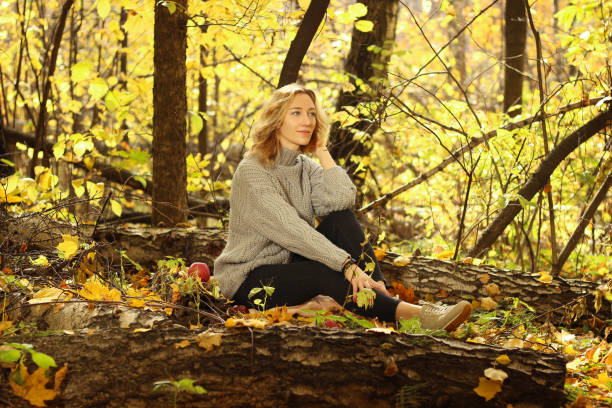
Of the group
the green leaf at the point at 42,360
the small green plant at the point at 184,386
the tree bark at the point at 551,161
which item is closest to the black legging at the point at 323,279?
the small green plant at the point at 184,386

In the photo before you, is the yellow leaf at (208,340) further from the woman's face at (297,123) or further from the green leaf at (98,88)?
the green leaf at (98,88)

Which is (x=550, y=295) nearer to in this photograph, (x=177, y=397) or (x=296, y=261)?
(x=296, y=261)

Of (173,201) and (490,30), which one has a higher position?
(490,30)

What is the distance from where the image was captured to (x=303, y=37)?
3.86 metres

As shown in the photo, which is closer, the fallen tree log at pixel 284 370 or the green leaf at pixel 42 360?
the green leaf at pixel 42 360

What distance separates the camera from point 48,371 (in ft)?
6.14

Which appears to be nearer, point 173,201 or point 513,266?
point 173,201

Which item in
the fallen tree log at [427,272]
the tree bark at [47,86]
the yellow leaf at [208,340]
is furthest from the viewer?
the tree bark at [47,86]

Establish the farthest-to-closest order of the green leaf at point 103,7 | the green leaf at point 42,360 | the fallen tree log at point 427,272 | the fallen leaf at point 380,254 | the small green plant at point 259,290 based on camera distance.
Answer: the fallen leaf at point 380,254 < the fallen tree log at point 427,272 < the green leaf at point 103,7 < the small green plant at point 259,290 < the green leaf at point 42,360

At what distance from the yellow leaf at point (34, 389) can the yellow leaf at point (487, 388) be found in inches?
53.4

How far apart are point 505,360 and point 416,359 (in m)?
0.30

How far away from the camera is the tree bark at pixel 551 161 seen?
3.95m

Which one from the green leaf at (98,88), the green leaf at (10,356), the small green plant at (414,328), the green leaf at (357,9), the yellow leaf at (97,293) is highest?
the green leaf at (357,9)

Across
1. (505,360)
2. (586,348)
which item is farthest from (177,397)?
(586,348)
